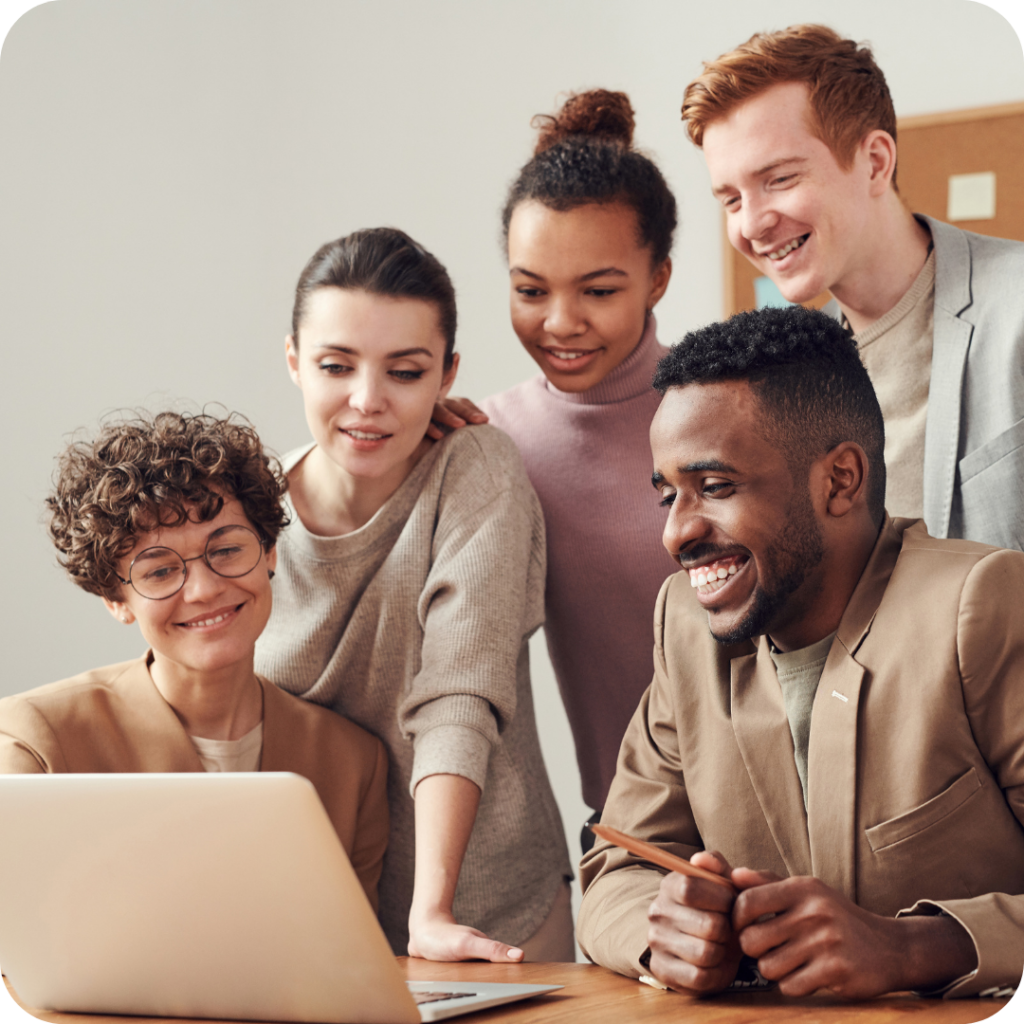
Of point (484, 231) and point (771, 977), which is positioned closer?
point (771, 977)

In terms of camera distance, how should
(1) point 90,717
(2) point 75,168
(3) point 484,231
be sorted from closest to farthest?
(1) point 90,717 → (2) point 75,168 → (3) point 484,231

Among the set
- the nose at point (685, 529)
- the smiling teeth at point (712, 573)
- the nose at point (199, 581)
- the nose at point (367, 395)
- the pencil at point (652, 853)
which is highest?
the nose at point (367, 395)

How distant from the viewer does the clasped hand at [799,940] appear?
3.24 feet

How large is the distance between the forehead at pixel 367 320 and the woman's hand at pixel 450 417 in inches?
5.8

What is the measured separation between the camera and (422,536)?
1826mm

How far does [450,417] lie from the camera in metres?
1.94

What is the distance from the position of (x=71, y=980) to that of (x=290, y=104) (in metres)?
3.05

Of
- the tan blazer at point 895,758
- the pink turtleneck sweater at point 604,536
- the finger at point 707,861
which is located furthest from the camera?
the pink turtleneck sweater at point 604,536

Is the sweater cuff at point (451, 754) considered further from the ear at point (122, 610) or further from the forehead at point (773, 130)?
the forehead at point (773, 130)

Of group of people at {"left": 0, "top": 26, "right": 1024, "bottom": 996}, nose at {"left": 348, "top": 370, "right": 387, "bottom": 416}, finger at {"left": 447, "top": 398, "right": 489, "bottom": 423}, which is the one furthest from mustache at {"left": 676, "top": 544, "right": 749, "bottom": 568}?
finger at {"left": 447, "top": 398, "right": 489, "bottom": 423}

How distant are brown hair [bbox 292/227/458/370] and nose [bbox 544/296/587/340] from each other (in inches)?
7.6

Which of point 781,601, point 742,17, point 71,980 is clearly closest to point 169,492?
point 71,980

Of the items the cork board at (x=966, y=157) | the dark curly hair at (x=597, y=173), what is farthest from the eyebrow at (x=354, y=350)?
the cork board at (x=966, y=157)

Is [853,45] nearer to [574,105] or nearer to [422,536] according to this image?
[574,105]
